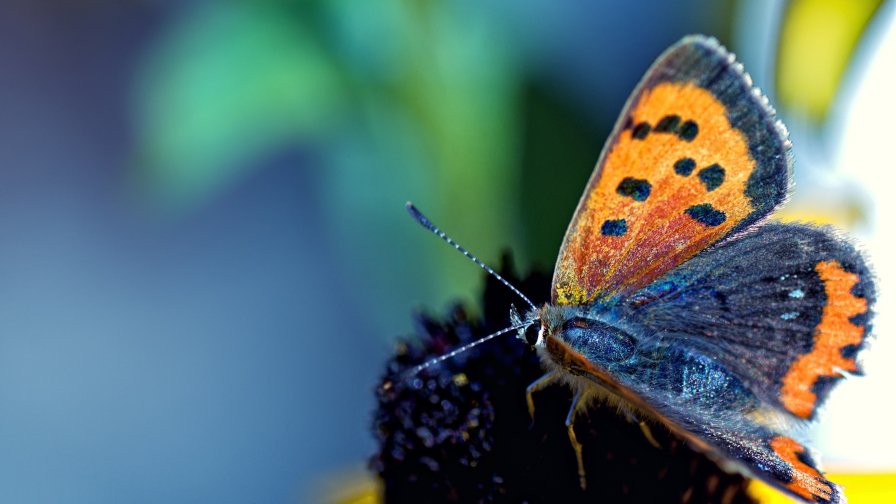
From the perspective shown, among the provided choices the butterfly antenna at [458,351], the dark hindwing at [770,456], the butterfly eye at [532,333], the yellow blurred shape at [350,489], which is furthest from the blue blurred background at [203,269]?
the dark hindwing at [770,456]

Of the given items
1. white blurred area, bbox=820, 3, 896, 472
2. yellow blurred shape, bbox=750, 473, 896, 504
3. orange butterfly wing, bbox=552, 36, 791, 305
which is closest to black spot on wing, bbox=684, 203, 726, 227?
orange butterfly wing, bbox=552, 36, 791, 305

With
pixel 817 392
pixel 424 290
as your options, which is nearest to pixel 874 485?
pixel 817 392

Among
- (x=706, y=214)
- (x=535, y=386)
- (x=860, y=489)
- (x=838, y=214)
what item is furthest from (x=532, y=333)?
(x=838, y=214)

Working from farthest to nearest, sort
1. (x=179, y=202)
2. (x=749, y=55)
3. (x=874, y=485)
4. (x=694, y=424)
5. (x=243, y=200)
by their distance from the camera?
(x=243, y=200) < (x=749, y=55) < (x=179, y=202) < (x=874, y=485) < (x=694, y=424)

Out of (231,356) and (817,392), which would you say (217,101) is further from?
(231,356)

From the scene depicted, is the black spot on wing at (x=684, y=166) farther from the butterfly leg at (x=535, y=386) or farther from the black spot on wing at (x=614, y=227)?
the butterfly leg at (x=535, y=386)

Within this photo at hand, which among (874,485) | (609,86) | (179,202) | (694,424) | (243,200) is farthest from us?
(243,200)
